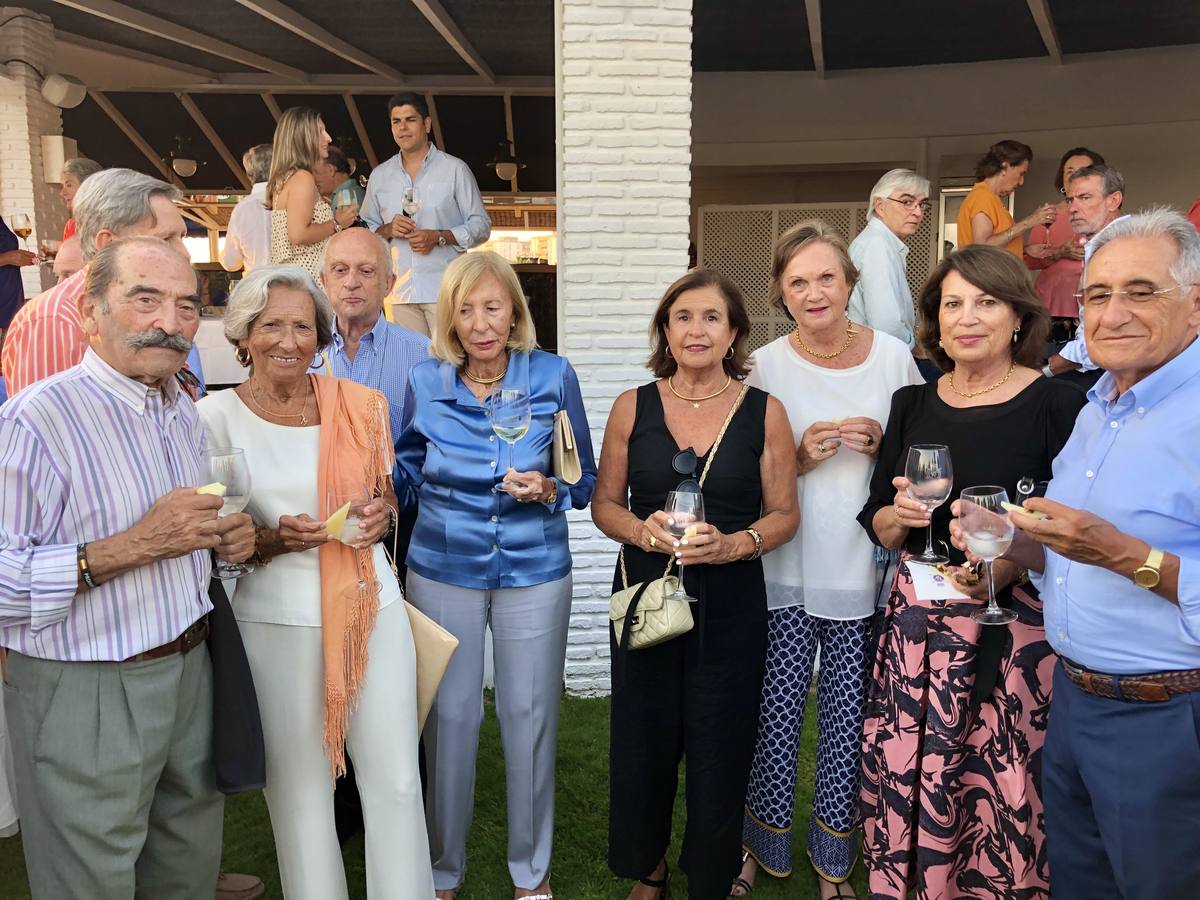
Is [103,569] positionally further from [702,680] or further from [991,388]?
[991,388]

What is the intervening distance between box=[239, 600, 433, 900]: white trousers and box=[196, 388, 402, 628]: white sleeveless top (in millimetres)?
57

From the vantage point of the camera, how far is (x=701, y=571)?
290 cm

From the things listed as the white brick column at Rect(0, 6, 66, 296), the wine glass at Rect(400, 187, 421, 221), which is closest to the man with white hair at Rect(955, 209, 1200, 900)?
the wine glass at Rect(400, 187, 421, 221)

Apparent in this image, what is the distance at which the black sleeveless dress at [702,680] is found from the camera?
9.55 ft

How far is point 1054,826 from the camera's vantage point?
231 centimetres

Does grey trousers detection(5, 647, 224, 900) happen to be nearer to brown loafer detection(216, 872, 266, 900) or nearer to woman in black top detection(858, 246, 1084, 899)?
brown loafer detection(216, 872, 266, 900)

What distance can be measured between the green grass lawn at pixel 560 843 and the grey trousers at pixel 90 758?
1332mm

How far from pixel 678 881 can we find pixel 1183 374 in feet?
7.86

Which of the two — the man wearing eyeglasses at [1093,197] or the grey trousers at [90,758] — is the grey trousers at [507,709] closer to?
the grey trousers at [90,758]

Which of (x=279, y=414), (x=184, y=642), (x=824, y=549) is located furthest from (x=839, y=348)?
(x=184, y=642)

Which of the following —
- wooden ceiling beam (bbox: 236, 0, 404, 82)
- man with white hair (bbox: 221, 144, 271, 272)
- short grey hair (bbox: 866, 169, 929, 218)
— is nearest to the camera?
short grey hair (bbox: 866, 169, 929, 218)

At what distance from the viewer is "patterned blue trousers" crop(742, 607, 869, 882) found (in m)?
3.13

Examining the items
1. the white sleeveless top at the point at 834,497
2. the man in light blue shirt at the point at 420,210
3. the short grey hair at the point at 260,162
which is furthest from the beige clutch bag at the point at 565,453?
the short grey hair at the point at 260,162

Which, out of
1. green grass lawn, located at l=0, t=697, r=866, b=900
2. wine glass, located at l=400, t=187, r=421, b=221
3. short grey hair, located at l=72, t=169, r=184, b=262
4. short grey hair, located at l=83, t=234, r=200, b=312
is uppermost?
wine glass, located at l=400, t=187, r=421, b=221
